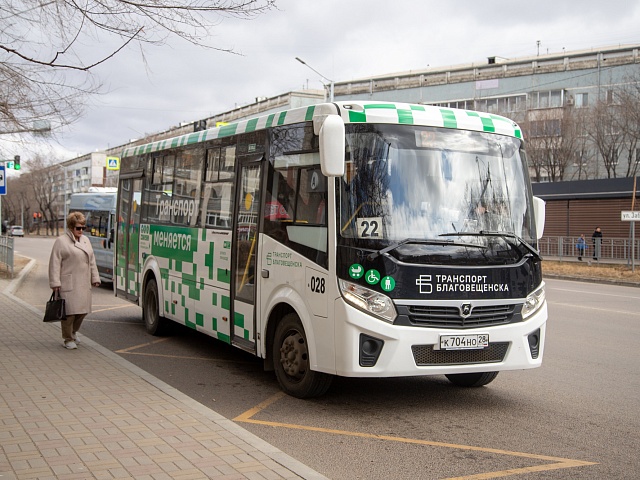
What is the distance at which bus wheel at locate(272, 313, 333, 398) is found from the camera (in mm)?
7234

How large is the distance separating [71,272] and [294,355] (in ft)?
12.7

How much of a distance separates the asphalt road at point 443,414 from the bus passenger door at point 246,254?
59 centimetres

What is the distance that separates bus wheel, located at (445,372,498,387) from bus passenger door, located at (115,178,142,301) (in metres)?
6.16

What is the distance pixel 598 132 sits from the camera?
45312mm

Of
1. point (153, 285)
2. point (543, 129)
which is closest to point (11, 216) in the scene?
point (543, 129)

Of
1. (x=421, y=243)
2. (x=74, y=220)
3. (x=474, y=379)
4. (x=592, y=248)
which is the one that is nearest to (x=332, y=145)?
(x=421, y=243)

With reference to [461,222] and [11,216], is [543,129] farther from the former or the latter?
[11,216]

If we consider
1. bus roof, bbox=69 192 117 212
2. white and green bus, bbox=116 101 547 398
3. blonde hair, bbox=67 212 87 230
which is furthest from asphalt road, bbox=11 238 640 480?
bus roof, bbox=69 192 117 212

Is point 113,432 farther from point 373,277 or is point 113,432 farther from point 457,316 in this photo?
point 457,316

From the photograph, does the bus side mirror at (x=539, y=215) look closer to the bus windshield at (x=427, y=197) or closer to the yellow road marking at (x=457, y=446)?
the bus windshield at (x=427, y=197)

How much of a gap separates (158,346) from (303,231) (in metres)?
4.65

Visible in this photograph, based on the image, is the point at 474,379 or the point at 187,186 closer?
the point at 474,379

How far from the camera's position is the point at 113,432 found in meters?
5.83

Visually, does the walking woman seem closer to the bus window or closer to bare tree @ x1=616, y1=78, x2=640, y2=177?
the bus window
